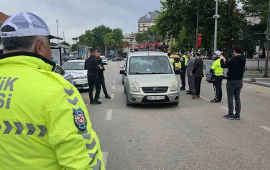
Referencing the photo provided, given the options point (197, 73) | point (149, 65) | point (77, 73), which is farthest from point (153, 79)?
point (77, 73)

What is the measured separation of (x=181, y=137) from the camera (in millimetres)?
5344

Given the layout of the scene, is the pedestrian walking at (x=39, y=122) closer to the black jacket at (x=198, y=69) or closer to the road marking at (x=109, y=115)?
the road marking at (x=109, y=115)

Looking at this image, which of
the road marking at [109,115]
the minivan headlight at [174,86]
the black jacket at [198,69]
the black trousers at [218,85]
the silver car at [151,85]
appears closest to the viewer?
the road marking at [109,115]

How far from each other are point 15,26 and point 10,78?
30 centimetres

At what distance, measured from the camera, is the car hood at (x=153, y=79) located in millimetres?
8359

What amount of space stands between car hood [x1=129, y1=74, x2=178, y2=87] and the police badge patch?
696 cm

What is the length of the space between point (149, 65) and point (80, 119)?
326 inches

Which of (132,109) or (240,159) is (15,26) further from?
(132,109)

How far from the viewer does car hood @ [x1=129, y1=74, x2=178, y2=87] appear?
27.4ft

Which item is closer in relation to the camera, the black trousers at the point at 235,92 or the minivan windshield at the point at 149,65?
the black trousers at the point at 235,92

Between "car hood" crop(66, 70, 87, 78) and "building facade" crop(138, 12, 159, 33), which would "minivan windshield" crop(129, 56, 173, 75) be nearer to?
"car hood" crop(66, 70, 87, 78)

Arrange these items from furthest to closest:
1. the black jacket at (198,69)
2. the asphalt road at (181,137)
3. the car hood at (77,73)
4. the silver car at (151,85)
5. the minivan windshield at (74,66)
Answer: the minivan windshield at (74,66)
the car hood at (77,73)
the black jacket at (198,69)
the silver car at (151,85)
the asphalt road at (181,137)

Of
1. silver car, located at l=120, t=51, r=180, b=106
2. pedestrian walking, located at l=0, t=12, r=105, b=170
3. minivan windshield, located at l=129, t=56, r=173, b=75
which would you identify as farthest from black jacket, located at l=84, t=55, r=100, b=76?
pedestrian walking, located at l=0, t=12, r=105, b=170

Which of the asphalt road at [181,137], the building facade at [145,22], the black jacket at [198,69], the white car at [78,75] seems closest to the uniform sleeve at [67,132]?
the asphalt road at [181,137]
